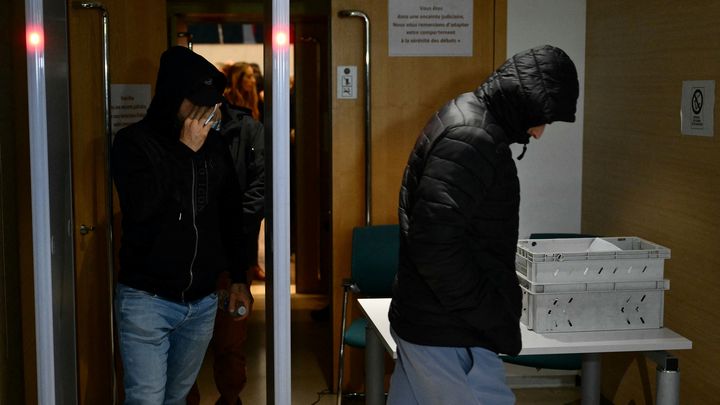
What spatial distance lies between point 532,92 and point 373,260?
2.25 meters

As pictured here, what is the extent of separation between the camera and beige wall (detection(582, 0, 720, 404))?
3.89 meters

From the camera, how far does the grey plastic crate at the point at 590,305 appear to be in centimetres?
342

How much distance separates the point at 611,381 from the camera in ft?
16.0

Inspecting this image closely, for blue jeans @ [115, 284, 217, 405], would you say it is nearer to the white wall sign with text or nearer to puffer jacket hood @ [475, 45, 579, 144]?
puffer jacket hood @ [475, 45, 579, 144]

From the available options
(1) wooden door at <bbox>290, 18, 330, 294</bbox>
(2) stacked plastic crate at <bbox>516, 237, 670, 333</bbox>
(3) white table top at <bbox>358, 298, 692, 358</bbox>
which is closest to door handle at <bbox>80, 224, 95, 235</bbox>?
(3) white table top at <bbox>358, 298, 692, 358</bbox>

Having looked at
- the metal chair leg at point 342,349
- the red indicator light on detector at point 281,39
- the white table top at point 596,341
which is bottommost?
the metal chair leg at point 342,349

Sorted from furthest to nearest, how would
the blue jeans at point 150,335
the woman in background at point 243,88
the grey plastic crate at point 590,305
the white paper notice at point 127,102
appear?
the woman in background at point 243,88
the white paper notice at point 127,102
the grey plastic crate at point 590,305
the blue jeans at point 150,335

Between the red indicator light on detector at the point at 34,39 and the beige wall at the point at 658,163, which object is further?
the beige wall at the point at 658,163

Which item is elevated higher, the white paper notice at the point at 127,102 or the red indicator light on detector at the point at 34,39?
the red indicator light on detector at the point at 34,39

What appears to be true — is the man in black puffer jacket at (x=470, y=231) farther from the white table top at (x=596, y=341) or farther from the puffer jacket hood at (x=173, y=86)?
the puffer jacket hood at (x=173, y=86)

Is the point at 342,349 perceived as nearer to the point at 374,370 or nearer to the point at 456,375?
the point at 374,370

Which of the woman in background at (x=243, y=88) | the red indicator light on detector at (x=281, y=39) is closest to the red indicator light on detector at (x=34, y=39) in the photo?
the red indicator light on detector at (x=281, y=39)

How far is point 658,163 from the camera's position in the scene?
4332mm

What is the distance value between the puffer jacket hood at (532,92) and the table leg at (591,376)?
1669 mm
